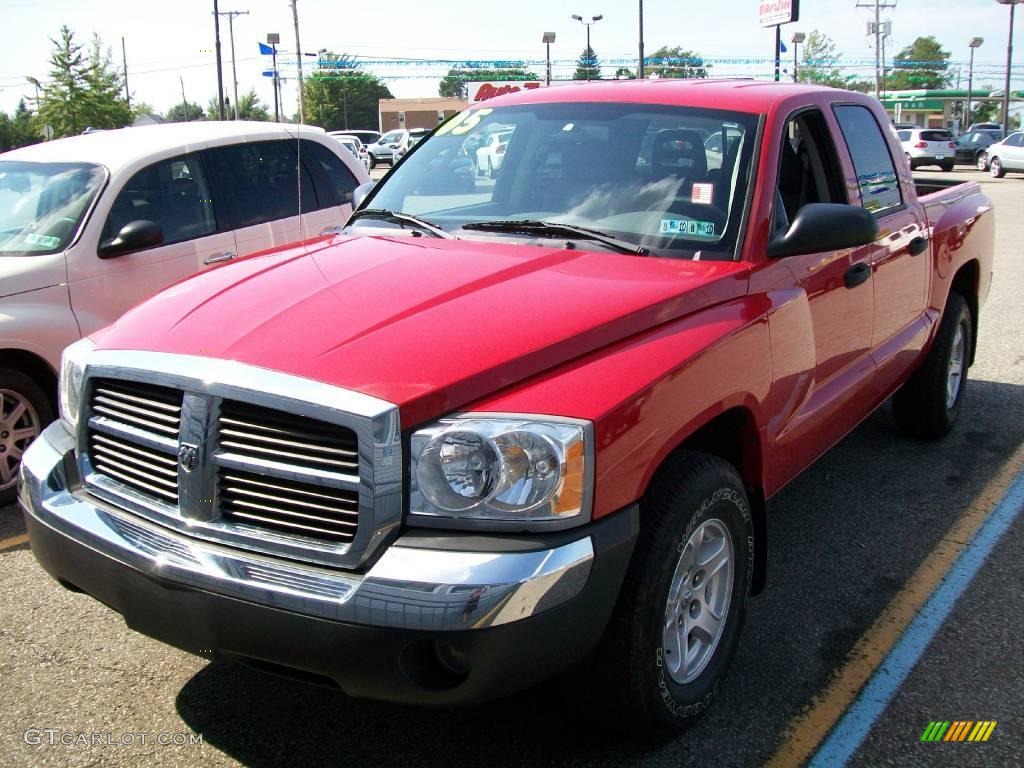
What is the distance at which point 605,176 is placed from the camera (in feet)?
11.7

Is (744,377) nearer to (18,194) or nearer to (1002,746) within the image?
(1002,746)

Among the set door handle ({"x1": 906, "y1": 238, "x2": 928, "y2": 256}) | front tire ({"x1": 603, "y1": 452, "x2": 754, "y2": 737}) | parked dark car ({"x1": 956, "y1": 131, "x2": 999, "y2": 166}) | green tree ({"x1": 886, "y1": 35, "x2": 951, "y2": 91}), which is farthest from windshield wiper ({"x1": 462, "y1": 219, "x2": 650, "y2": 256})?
green tree ({"x1": 886, "y1": 35, "x2": 951, "y2": 91})

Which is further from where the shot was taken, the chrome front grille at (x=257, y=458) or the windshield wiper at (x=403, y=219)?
the windshield wiper at (x=403, y=219)

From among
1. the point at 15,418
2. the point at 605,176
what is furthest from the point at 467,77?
the point at 605,176

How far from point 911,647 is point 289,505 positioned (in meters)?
2.26

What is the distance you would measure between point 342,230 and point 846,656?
2469mm

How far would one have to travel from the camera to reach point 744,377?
9.75 ft

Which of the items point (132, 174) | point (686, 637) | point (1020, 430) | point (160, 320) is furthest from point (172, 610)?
point (1020, 430)

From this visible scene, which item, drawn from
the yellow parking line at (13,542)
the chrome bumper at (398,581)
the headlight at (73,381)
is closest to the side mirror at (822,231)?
the chrome bumper at (398,581)

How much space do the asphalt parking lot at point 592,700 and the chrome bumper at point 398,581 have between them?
0.57 m

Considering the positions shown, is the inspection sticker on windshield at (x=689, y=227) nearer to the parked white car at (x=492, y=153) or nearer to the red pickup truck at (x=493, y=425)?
the red pickup truck at (x=493, y=425)

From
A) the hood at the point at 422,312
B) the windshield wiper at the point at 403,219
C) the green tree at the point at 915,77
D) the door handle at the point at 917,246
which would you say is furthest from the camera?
the green tree at the point at 915,77

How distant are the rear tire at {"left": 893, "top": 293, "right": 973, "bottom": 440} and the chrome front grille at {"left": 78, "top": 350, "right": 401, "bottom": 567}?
3.96 m

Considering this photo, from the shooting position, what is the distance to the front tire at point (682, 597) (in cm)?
254
